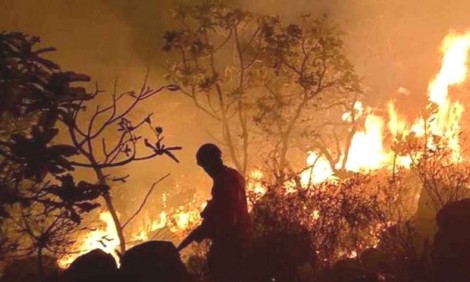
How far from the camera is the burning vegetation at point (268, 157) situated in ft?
11.6

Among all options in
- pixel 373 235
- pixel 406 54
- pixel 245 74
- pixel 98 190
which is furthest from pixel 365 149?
pixel 98 190

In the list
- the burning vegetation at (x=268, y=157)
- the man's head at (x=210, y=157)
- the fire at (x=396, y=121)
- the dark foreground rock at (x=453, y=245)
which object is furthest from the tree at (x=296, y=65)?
the man's head at (x=210, y=157)

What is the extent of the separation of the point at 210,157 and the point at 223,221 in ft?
1.90

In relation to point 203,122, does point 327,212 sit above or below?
below

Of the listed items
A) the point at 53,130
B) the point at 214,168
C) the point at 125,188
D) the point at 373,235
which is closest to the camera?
the point at 53,130

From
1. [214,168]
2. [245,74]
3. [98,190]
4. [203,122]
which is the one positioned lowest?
[98,190]

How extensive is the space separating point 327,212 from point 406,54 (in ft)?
57.8

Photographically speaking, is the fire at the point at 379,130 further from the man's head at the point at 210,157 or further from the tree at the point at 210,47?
the man's head at the point at 210,157

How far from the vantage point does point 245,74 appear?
12.6m

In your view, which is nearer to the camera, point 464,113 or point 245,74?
point 245,74

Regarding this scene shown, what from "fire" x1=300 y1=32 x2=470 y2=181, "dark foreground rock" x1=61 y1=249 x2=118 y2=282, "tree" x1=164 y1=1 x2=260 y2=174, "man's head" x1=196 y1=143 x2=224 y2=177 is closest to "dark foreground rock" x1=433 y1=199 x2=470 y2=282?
"man's head" x1=196 y1=143 x2=224 y2=177

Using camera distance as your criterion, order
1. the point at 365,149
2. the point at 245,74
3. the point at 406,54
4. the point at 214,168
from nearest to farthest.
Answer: the point at 214,168
the point at 245,74
the point at 365,149
the point at 406,54

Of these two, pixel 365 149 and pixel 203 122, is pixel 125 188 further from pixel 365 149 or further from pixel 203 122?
pixel 365 149

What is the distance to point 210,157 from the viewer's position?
4543mm
